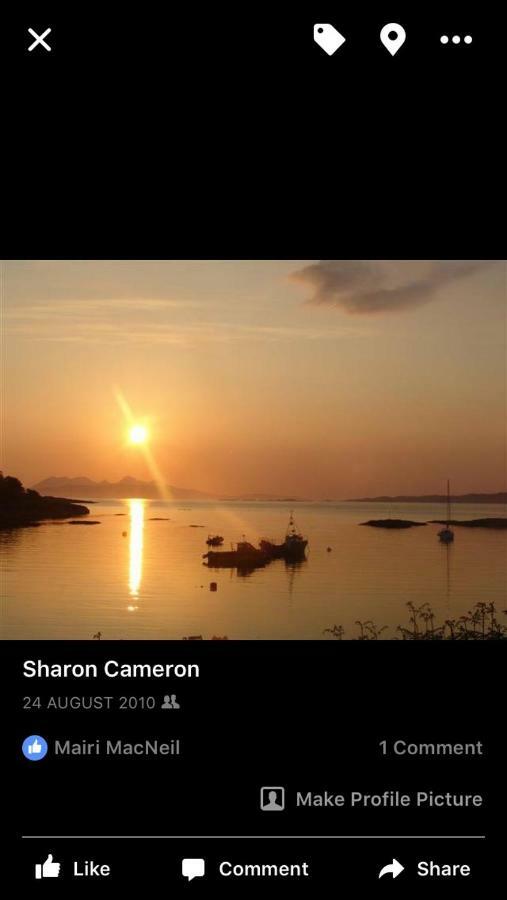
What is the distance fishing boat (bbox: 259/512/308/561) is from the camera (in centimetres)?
2241
